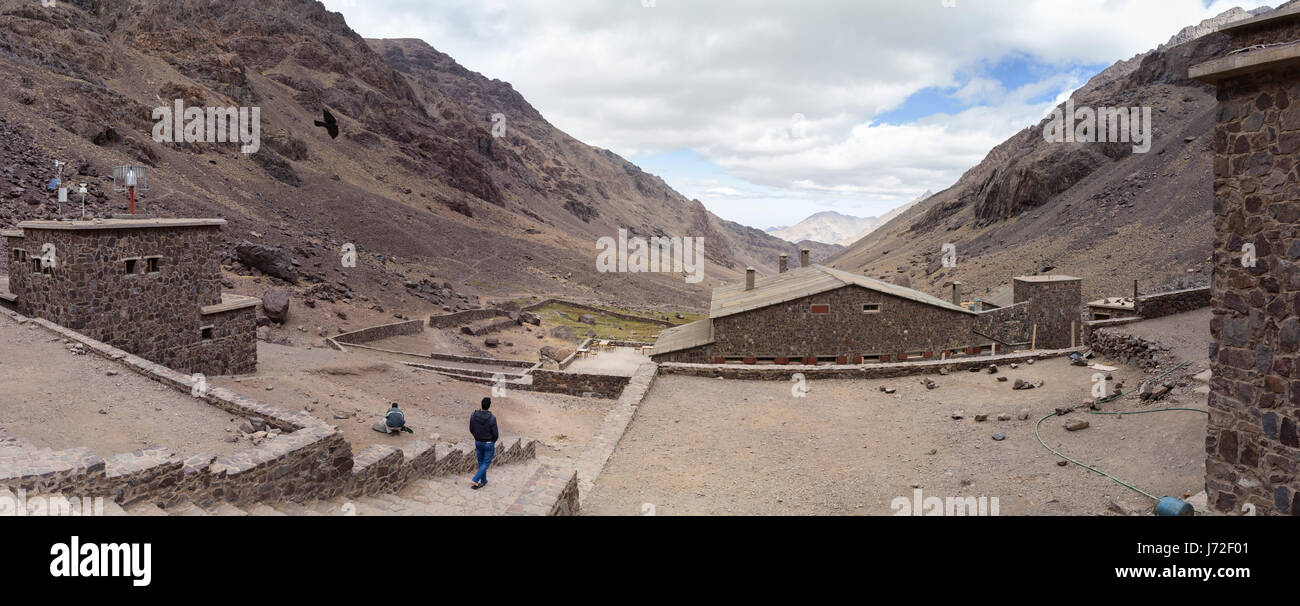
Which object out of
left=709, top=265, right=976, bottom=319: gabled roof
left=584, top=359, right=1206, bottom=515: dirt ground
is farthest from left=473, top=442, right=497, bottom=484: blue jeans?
left=709, top=265, right=976, bottom=319: gabled roof

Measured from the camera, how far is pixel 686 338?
1121 inches

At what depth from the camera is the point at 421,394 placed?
20.4m

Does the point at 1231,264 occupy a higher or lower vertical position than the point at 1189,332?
higher

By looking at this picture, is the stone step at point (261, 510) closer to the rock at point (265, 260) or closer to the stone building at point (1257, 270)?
the stone building at point (1257, 270)

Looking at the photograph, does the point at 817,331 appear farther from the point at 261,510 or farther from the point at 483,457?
the point at 261,510

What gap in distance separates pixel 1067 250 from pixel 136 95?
89706 millimetres

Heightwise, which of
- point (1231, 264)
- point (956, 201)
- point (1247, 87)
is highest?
point (956, 201)

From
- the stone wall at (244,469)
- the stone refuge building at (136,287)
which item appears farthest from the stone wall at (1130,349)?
the stone refuge building at (136,287)

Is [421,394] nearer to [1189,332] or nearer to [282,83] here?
[1189,332]

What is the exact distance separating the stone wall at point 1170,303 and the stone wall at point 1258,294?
44.5 feet

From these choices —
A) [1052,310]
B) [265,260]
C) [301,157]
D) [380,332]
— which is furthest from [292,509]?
[301,157]

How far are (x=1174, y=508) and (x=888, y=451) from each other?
4691 mm

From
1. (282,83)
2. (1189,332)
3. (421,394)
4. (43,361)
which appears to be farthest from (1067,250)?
(282,83)

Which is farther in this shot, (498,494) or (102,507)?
(498,494)
